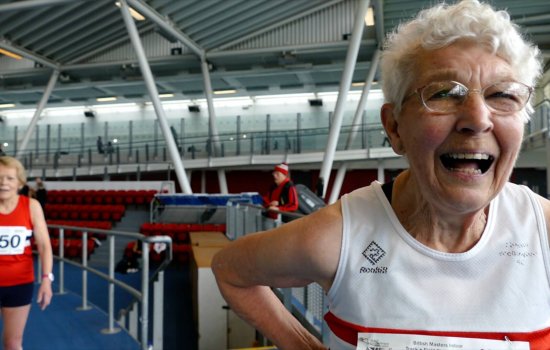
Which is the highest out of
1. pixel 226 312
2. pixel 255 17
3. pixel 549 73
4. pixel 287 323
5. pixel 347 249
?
pixel 255 17

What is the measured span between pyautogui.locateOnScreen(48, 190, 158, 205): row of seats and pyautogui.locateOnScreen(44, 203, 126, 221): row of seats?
576 mm

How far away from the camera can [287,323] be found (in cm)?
129

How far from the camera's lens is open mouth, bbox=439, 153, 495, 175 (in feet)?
3.01

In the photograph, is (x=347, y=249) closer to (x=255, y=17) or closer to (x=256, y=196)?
(x=256, y=196)

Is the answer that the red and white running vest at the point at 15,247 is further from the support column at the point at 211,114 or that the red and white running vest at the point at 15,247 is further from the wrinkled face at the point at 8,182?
the support column at the point at 211,114

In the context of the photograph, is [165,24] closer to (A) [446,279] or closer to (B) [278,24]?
(B) [278,24]

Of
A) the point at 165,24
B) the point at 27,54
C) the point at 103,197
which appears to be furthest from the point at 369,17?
the point at 27,54

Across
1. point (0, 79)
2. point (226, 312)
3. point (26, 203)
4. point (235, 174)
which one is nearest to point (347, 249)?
point (26, 203)

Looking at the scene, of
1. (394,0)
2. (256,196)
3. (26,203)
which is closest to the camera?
(26,203)

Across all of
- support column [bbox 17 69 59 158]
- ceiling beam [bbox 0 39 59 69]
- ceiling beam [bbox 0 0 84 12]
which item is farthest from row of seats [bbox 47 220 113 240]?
support column [bbox 17 69 59 158]

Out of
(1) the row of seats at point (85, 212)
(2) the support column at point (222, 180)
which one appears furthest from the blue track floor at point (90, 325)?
(2) the support column at point (222, 180)

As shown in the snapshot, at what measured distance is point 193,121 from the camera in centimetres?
2409

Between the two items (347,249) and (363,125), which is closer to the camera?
(347,249)

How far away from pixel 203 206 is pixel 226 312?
822cm
